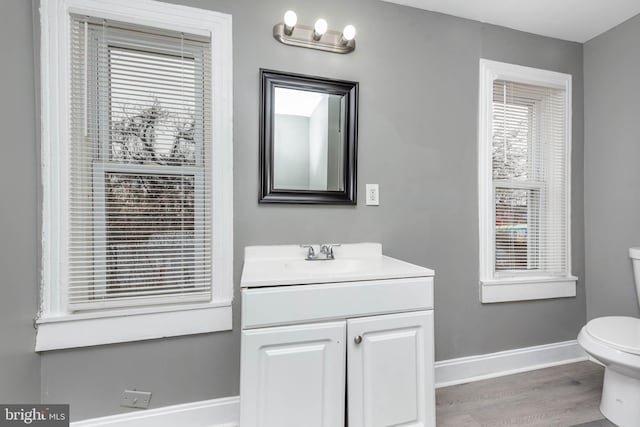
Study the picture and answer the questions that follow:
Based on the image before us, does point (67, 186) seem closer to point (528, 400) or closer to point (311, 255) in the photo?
point (311, 255)

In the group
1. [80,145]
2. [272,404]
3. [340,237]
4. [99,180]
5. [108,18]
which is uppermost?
[108,18]

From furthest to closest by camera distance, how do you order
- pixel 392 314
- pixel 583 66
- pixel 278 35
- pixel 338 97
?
1. pixel 583 66
2. pixel 338 97
3. pixel 278 35
4. pixel 392 314

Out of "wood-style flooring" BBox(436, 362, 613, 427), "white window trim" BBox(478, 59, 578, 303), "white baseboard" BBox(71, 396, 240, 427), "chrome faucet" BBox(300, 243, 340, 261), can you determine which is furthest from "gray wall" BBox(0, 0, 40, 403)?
"white window trim" BBox(478, 59, 578, 303)

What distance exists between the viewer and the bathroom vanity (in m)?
1.09

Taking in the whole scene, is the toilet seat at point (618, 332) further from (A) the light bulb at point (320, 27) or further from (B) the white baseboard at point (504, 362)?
(A) the light bulb at point (320, 27)

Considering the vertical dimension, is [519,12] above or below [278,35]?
above

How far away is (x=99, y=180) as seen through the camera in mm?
1382

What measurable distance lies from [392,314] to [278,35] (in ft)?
4.94

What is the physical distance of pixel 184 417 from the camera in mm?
1463

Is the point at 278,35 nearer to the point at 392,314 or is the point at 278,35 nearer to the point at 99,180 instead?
the point at 99,180

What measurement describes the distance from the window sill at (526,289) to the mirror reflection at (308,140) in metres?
1.22

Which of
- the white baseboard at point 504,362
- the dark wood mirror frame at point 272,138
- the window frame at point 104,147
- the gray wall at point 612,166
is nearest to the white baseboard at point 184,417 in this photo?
the window frame at point 104,147

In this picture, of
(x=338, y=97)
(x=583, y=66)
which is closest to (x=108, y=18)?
(x=338, y=97)

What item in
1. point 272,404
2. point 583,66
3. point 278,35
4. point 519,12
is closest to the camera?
point 272,404
